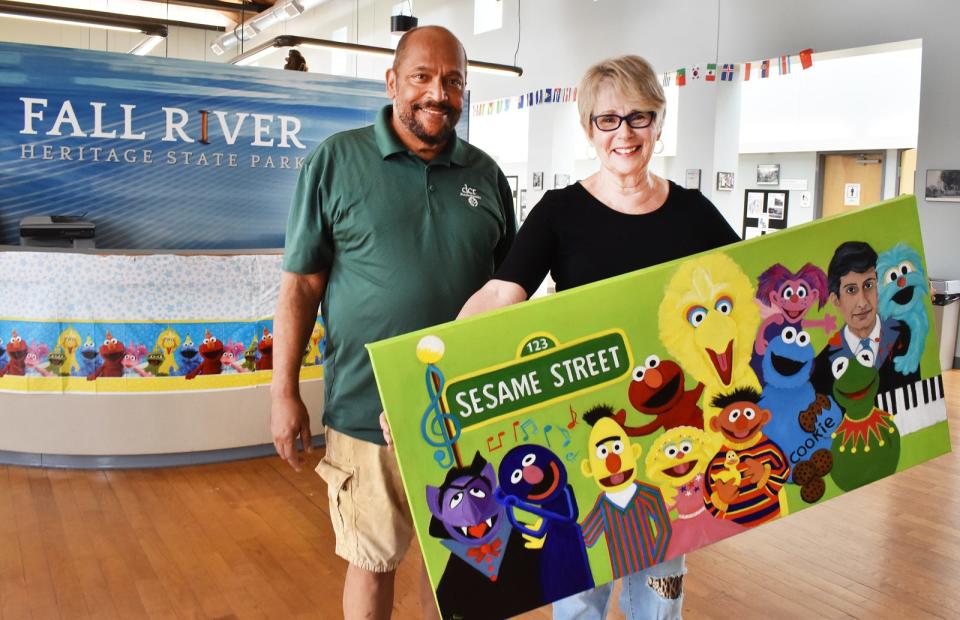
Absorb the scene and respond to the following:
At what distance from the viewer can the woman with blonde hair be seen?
1527mm

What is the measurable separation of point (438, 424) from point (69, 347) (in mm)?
3335

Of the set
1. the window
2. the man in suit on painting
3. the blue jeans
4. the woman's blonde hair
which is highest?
the window

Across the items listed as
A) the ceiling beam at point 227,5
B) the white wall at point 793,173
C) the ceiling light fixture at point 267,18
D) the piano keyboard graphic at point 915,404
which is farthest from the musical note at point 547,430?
the ceiling beam at point 227,5

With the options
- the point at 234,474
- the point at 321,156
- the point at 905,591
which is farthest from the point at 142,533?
the point at 905,591

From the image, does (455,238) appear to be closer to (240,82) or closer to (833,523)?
(833,523)

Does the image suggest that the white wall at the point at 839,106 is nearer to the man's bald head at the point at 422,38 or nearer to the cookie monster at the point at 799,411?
the man's bald head at the point at 422,38

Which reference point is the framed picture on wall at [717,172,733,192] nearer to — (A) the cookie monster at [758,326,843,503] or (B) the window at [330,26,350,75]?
(A) the cookie monster at [758,326,843,503]

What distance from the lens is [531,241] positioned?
158cm

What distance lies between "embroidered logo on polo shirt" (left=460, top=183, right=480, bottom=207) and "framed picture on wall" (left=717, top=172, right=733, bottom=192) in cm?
778

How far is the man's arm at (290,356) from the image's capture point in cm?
191

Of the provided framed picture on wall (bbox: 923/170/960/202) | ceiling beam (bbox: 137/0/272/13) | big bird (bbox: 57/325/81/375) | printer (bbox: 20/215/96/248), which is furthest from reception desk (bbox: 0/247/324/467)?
ceiling beam (bbox: 137/0/272/13)

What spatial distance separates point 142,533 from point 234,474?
786mm

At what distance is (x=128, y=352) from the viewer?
4.09 metres

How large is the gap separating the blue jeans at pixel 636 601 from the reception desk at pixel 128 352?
2.87 metres
